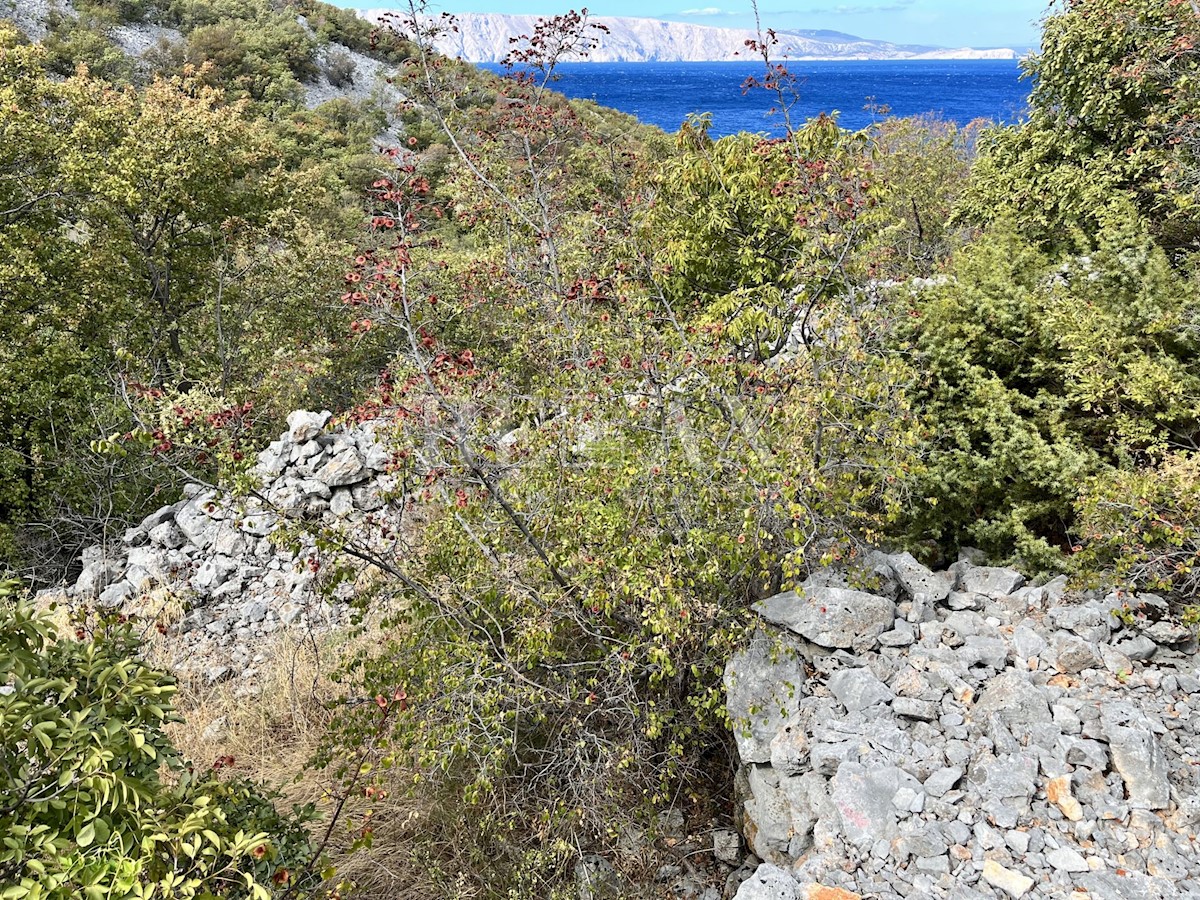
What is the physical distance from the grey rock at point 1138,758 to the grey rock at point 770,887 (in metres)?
1.53

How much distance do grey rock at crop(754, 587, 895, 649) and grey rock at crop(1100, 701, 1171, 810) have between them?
1.15 meters

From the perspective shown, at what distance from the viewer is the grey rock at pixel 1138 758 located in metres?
3.19

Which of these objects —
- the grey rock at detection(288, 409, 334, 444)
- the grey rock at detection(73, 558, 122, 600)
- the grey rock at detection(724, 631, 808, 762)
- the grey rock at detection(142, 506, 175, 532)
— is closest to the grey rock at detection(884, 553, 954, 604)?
the grey rock at detection(724, 631, 808, 762)

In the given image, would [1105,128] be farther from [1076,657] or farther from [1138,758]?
[1138,758]

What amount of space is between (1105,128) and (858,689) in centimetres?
904

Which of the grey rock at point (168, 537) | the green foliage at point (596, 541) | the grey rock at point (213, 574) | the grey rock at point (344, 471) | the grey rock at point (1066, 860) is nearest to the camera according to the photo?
the grey rock at point (1066, 860)

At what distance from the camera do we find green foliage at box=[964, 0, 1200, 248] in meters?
7.95

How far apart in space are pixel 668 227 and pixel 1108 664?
6.06 metres

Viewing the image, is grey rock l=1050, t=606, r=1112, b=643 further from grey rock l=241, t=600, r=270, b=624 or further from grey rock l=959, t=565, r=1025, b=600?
grey rock l=241, t=600, r=270, b=624

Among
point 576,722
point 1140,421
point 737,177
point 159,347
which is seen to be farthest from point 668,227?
point 159,347

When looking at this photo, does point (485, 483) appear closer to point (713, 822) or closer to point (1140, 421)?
point (713, 822)

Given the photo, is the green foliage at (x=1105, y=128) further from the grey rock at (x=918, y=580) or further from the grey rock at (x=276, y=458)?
the grey rock at (x=276, y=458)

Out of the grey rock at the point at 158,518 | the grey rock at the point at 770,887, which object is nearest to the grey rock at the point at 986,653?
the grey rock at the point at 770,887

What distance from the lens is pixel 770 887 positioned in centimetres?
329
